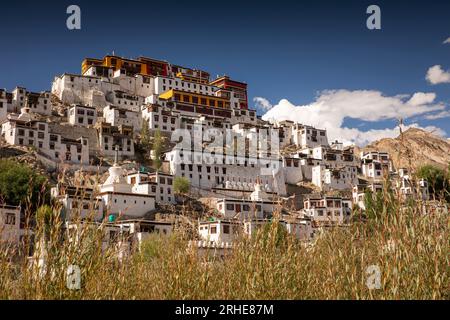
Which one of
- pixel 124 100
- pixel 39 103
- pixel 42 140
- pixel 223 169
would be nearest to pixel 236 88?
pixel 124 100

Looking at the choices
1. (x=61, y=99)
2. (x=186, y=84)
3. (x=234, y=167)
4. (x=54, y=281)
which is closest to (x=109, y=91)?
(x=61, y=99)

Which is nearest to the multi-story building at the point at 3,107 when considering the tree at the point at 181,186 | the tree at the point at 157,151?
the tree at the point at 157,151

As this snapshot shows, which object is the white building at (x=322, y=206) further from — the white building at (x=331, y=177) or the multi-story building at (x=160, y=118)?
the multi-story building at (x=160, y=118)

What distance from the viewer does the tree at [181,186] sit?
167 feet

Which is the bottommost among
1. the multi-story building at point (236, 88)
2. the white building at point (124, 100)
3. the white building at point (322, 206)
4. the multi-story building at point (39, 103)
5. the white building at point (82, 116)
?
the white building at point (322, 206)

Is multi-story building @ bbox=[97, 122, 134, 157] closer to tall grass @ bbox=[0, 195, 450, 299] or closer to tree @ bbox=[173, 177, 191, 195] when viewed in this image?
tree @ bbox=[173, 177, 191, 195]

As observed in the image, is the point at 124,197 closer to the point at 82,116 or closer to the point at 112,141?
the point at 112,141

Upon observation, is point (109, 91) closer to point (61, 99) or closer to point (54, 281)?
point (61, 99)

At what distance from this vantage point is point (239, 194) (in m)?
55.6

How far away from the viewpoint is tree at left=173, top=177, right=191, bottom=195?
167 feet

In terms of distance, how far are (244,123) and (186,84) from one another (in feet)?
42.5

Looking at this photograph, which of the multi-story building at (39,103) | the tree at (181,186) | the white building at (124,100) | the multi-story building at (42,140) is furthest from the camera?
the white building at (124,100)

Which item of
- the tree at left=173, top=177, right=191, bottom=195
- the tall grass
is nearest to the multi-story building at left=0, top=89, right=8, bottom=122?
the tree at left=173, top=177, right=191, bottom=195

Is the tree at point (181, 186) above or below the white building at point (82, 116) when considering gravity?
below
